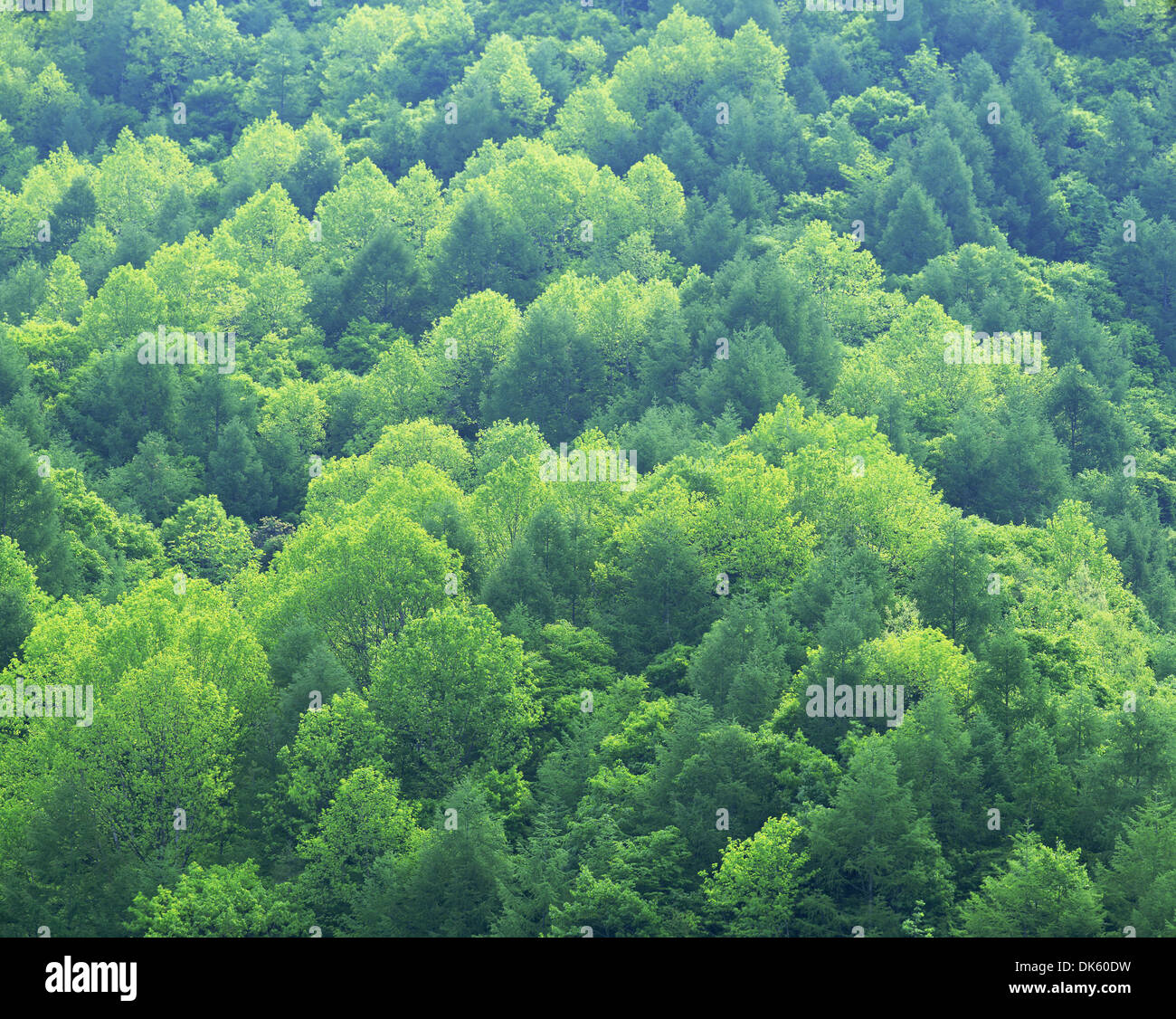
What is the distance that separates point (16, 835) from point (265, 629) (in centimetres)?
1508

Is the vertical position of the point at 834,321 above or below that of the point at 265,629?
above

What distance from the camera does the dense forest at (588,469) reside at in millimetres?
65688

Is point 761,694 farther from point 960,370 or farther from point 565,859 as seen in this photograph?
point 960,370

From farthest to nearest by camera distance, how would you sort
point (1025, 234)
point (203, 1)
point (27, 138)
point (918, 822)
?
point (203, 1) < point (27, 138) < point (1025, 234) < point (918, 822)

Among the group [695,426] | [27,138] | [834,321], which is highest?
[27,138]

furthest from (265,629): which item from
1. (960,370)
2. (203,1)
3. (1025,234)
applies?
(203,1)

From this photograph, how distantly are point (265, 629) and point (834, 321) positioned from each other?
59284 mm

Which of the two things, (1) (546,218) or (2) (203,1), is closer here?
(1) (546,218)

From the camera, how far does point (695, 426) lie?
104188mm

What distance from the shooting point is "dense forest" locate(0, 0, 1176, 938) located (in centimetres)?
6569

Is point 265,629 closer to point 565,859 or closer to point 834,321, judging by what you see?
point 565,859

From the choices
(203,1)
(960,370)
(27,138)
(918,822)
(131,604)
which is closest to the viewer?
(918,822)

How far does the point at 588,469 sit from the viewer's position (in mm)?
92562
